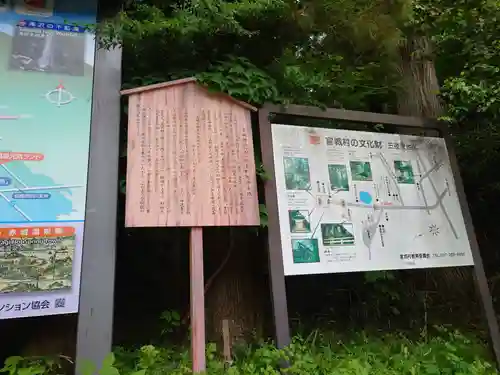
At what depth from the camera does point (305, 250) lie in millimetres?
3279

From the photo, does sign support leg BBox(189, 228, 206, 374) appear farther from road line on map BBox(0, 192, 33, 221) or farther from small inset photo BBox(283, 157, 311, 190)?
road line on map BBox(0, 192, 33, 221)

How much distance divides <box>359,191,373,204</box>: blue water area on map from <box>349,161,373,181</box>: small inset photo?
15 centimetres

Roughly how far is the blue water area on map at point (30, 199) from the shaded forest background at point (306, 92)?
0.72 metres

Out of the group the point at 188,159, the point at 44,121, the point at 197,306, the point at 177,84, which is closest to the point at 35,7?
the point at 44,121

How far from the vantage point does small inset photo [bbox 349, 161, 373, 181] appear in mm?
3736

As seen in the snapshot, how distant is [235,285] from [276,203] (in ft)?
3.84

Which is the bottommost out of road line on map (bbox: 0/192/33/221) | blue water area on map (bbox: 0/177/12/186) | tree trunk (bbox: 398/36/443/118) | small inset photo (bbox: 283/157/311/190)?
road line on map (bbox: 0/192/33/221)

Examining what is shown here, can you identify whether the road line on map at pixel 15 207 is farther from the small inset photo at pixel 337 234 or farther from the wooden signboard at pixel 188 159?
the small inset photo at pixel 337 234

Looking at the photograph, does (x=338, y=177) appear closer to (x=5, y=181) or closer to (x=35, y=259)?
(x=35, y=259)

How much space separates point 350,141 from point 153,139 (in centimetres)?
200

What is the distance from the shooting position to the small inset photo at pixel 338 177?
11.9 feet

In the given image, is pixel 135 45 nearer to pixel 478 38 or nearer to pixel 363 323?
pixel 478 38

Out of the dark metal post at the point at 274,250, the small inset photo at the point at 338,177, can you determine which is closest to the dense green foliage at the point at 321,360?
the dark metal post at the point at 274,250

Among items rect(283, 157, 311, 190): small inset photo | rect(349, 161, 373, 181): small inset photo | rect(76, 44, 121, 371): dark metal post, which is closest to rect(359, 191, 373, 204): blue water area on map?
rect(349, 161, 373, 181): small inset photo
